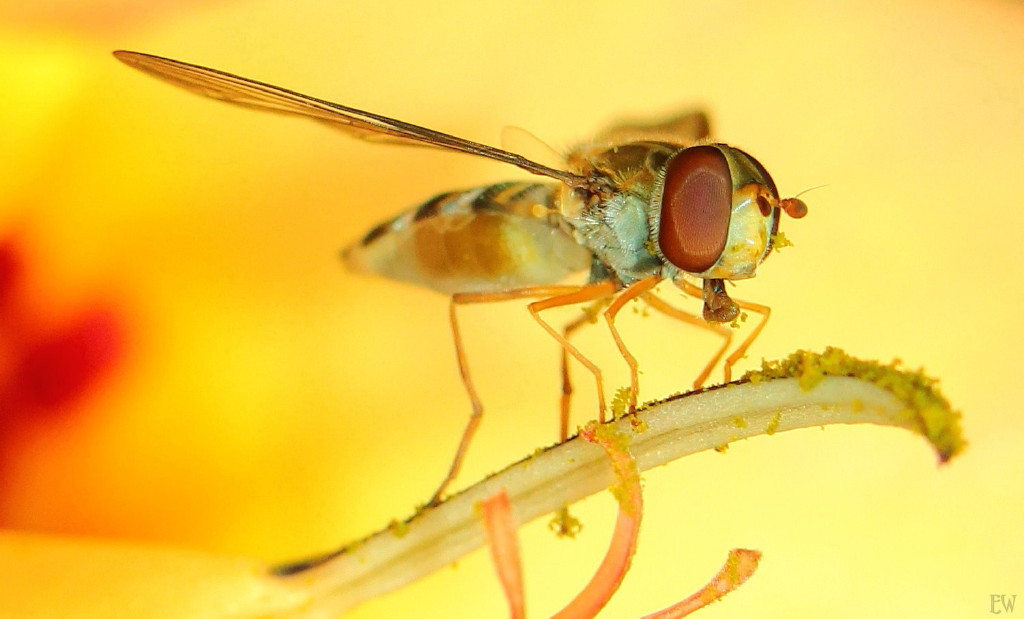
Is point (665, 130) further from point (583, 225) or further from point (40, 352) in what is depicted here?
point (40, 352)

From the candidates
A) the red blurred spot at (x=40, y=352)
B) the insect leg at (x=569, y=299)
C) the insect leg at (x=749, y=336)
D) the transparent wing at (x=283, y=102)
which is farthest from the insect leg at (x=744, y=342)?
the red blurred spot at (x=40, y=352)

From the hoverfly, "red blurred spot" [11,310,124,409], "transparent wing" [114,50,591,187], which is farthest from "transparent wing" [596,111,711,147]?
"red blurred spot" [11,310,124,409]

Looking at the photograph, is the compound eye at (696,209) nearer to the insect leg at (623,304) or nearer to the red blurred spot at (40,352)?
the insect leg at (623,304)

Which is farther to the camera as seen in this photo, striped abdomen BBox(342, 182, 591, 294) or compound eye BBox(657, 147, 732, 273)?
striped abdomen BBox(342, 182, 591, 294)

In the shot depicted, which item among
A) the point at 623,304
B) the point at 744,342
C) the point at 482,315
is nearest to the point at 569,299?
the point at 623,304

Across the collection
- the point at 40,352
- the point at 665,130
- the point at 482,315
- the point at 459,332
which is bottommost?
the point at 40,352

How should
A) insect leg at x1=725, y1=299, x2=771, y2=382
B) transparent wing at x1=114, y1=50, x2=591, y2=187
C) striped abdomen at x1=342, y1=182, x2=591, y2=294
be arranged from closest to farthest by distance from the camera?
1. transparent wing at x1=114, y1=50, x2=591, y2=187
2. insect leg at x1=725, y1=299, x2=771, y2=382
3. striped abdomen at x1=342, y1=182, x2=591, y2=294

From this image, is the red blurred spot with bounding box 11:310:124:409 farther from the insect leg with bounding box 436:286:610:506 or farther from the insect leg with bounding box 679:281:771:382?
the insect leg with bounding box 679:281:771:382

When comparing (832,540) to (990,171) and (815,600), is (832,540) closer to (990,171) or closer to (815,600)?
(815,600)
